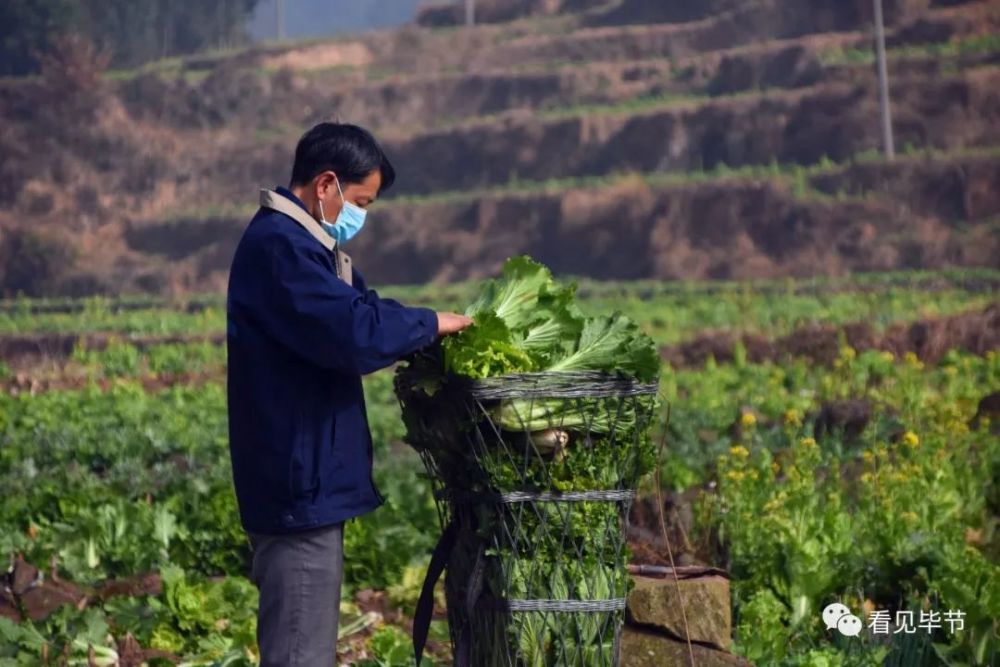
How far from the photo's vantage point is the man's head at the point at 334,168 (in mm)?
4070

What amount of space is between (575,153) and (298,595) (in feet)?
142

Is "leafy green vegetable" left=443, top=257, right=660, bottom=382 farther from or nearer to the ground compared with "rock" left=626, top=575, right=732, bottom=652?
farther from the ground

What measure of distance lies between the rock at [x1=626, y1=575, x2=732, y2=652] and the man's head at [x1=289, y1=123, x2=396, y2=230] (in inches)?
65.3

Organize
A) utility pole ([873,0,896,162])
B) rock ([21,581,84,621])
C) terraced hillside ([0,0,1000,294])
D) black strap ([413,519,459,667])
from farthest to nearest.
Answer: utility pole ([873,0,896,162])
terraced hillside ([0,0,1000,294])
rock ([21,581,84,621])
black strap ([413,519,459,667])

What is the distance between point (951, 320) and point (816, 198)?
20056mm

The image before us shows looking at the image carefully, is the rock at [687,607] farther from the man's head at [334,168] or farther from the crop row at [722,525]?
the man's head at [334,168]

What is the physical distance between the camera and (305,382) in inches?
156

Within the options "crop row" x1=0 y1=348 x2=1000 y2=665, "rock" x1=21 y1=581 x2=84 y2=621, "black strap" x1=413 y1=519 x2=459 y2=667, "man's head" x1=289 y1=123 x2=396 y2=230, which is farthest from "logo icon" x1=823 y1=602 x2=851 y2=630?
"rock" x1=21 y1=581 x2=84 y2=621

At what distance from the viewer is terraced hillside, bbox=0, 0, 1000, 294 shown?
128 ft

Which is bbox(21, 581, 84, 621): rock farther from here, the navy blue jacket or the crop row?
the navy blue jacket

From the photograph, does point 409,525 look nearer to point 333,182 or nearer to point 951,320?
point 333,182

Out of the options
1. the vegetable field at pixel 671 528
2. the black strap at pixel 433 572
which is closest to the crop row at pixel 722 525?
the vegetable field at pixel 671 528

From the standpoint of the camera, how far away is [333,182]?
410 centimetres

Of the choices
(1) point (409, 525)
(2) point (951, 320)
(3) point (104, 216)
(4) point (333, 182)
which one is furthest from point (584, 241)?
(4) point (333, 182)
